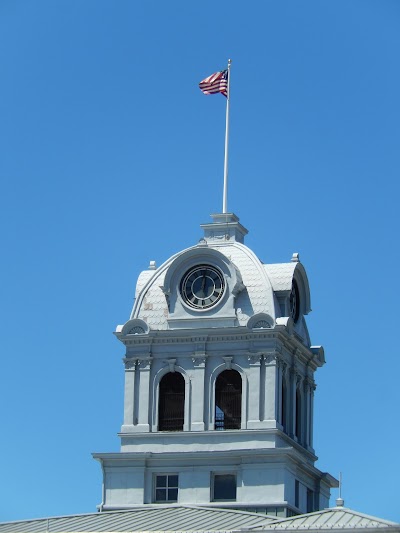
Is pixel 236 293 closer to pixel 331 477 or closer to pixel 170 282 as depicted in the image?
pixel 170 282

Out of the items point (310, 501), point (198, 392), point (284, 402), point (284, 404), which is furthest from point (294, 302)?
point (310, 501)

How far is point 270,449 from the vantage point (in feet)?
410

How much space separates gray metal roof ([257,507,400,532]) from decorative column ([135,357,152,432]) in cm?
1664

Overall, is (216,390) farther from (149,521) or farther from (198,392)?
(149,521)

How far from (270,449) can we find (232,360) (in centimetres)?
589

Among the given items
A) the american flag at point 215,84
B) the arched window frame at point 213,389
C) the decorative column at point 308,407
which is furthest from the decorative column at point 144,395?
the american flag at point 215,84

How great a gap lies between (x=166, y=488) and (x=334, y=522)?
16953 millimetres

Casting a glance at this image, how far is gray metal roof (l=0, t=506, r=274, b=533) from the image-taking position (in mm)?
116875

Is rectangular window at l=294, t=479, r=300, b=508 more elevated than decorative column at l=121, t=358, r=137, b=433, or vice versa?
decorative column at l=121, t=358, r=137, b=433

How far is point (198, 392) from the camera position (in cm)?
12800

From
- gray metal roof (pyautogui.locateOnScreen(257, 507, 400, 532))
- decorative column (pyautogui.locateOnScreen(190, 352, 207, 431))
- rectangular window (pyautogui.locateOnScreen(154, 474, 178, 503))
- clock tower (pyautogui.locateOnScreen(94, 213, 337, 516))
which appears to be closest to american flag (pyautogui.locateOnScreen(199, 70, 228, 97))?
clock tower (pyautogui.locateOnScreen(94, 213, 337, 516))

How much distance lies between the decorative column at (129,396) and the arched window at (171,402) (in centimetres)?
151

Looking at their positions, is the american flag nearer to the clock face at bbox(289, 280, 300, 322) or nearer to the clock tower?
the clock tower

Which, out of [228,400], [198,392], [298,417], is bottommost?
[228,400]
